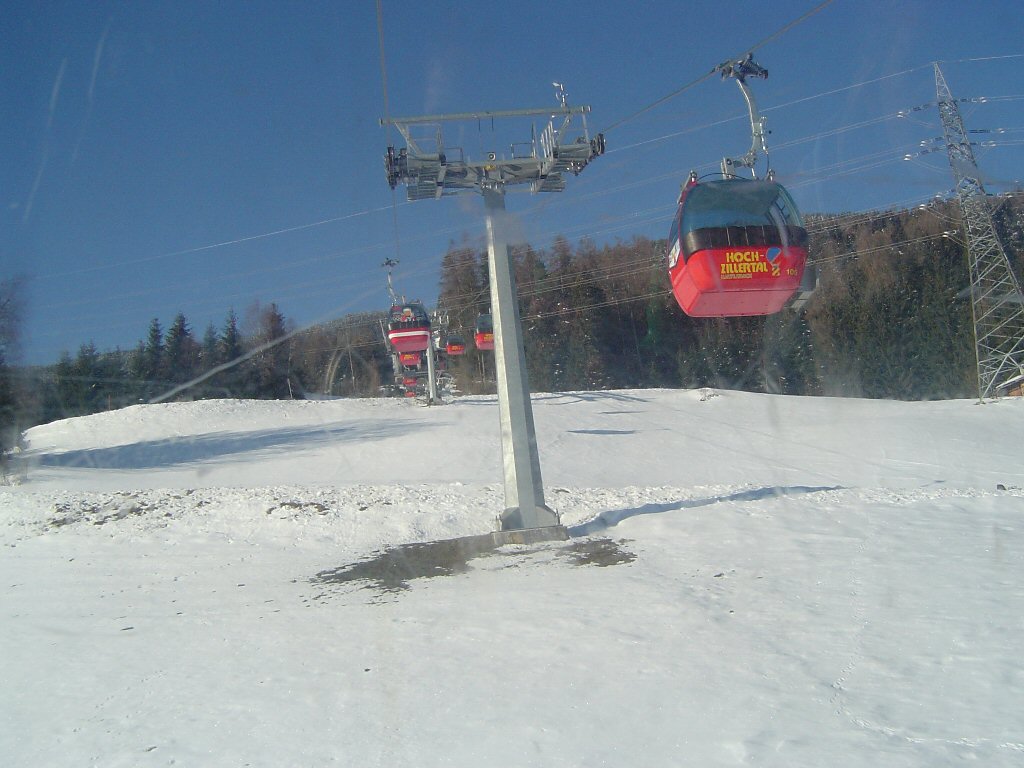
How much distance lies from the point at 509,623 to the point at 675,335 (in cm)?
5008

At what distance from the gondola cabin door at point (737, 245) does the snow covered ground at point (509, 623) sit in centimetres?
364

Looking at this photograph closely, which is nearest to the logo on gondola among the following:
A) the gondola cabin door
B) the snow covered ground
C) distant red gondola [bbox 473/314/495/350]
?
the gondola cabin door

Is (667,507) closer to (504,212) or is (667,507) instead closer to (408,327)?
(504,212)

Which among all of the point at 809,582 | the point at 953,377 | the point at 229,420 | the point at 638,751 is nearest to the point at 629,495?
the point at 809,582

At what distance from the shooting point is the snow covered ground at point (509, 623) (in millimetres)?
5453

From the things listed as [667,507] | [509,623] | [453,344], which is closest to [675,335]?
[453,344]

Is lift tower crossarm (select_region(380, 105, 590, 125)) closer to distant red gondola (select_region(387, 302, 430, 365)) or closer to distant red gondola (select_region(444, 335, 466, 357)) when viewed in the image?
distant red gondola (select_region(387, 302, 430, 365))

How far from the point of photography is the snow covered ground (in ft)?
17.9

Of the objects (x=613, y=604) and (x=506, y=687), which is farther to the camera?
(x=613, y=604)

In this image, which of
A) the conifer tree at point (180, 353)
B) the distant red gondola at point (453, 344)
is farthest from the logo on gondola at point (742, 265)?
the conifer tree at point (180, 353)

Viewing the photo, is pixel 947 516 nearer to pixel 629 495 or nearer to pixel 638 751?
pixel 629 495

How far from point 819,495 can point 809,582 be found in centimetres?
722

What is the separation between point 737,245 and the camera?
1129cm

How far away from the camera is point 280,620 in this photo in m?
9.62
